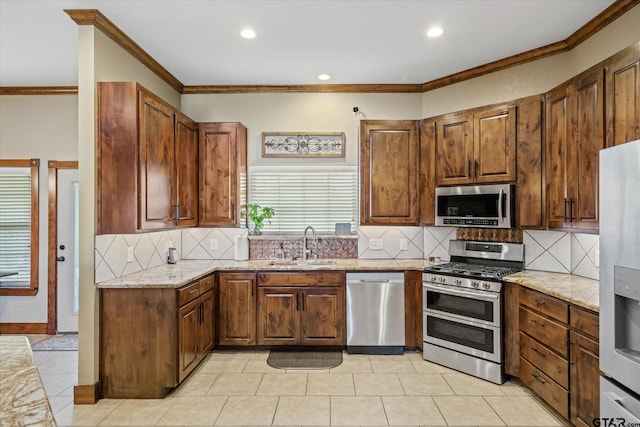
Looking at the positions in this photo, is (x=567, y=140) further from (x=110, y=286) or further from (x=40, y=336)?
(x=40, y=336)

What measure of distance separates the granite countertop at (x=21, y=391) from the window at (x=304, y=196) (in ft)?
10.2

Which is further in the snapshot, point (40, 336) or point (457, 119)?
point (40, 336)

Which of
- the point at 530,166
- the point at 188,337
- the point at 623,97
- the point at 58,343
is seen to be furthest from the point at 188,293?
the point at 623,97

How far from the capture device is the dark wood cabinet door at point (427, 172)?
152 inches

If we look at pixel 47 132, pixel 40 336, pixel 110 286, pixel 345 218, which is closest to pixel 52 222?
pixel 47 132

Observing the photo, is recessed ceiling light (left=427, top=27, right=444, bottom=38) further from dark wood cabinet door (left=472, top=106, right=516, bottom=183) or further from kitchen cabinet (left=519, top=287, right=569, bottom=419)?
kitchen cabinet (left=519, top=287, right=569, bottom=419)

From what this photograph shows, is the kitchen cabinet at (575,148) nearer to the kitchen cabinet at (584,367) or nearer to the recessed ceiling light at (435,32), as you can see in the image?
the kitchen cabinet at (584,367)

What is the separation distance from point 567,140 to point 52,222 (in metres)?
5.39

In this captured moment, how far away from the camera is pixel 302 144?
171 inches

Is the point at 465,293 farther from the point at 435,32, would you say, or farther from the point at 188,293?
the point at 188,293

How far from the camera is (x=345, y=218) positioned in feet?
14.5

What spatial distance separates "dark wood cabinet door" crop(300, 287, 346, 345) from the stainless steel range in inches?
32.5

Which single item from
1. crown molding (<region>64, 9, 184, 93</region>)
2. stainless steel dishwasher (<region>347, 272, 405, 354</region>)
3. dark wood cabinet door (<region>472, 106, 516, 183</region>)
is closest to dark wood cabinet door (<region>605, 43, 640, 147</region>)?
dark wood cabinet door (<region>472, 106, 516, 183</region>)

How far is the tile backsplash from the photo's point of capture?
10.1ft
